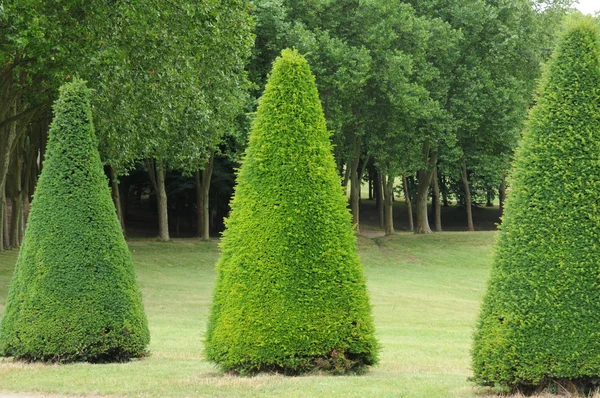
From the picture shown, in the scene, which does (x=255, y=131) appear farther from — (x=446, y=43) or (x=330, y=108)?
(x=446, y=43)

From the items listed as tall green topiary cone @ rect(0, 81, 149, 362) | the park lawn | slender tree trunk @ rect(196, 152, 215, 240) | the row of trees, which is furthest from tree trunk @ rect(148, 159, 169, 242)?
tall green topiary cone @ rect(0, 81, 149, 362)

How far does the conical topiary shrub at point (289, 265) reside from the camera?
1012 centimetres

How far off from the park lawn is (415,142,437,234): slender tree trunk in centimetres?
209

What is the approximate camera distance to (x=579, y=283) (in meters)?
8.77

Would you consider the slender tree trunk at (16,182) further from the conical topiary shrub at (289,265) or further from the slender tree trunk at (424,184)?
the conical topiary shrub at (289,265)

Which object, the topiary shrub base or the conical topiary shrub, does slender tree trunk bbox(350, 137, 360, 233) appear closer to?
the conical topiary shrub

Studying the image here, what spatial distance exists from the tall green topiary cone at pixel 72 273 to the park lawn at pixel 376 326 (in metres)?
0.40

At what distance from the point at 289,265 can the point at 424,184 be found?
1730 inches

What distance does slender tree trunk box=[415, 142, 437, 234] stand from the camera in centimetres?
5166

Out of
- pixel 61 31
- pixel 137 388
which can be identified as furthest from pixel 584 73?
pixel 61 31

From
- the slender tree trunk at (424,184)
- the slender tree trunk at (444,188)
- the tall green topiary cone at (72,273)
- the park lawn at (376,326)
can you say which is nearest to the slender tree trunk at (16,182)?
the park lawn at (376,326)

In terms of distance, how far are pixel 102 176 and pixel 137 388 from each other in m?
3.92

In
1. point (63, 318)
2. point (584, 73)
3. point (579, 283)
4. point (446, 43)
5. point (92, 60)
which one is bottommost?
point (63, 318)

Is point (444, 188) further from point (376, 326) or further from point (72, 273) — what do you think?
point (72, 273)
